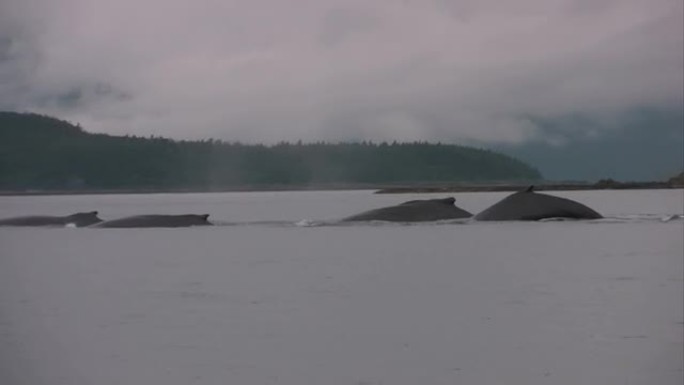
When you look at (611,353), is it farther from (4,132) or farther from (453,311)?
(4,132)

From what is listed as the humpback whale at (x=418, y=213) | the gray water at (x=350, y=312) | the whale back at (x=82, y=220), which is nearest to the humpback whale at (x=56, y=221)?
the whale back at (x=82, y=220)

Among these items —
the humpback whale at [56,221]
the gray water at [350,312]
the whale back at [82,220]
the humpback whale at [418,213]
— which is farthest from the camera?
the humpback whale at [56,221]

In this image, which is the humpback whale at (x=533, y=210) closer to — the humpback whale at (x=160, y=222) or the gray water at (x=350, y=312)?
the gray water at (x=350, y=312)

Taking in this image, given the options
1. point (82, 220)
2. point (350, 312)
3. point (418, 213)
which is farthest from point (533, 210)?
point (350, 312)

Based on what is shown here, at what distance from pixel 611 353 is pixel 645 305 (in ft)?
15.1

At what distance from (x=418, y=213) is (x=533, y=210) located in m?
4.35

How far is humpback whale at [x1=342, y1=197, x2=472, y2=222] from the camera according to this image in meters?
46.0

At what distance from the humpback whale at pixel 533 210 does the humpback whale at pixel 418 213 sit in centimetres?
133

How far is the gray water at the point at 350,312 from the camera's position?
46.4ft

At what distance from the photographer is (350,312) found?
1891 cm

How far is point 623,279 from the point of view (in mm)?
23172

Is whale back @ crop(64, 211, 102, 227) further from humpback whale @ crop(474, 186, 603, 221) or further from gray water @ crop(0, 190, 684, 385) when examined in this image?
humpback whale @ crop(474, 186, 603, 221)

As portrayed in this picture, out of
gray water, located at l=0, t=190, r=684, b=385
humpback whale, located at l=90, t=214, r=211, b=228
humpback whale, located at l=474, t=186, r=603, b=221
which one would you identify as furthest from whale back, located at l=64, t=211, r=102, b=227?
humpback whale, located at l=474, t=186, r=603, b=221

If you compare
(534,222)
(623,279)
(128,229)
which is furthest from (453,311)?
(128,229)
